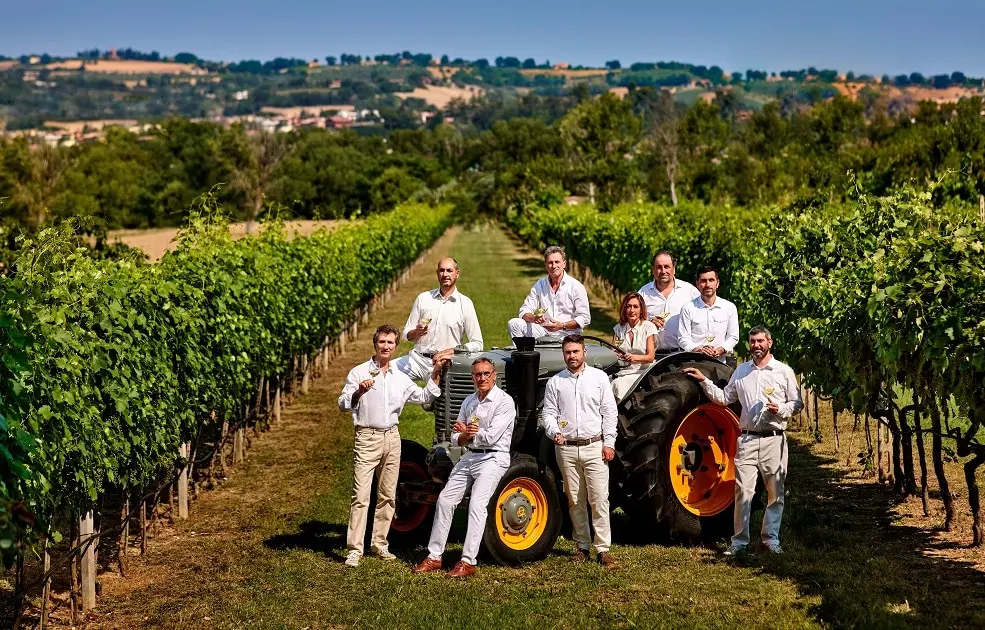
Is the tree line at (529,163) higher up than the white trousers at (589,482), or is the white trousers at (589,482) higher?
the tree line at (529,163)

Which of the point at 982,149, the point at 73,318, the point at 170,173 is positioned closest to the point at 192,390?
the point at 73,318

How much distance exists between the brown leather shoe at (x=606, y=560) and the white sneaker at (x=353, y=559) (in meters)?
1.85

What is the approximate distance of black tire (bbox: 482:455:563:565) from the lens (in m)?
8.31

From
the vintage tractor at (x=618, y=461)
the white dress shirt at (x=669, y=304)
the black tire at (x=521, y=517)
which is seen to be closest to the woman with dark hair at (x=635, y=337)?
the vintage tractor at (x=618, y=461)

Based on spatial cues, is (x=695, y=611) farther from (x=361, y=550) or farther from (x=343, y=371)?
(x=343, y=371)

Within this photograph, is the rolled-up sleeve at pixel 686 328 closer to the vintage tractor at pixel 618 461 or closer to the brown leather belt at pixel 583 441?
the vintage tractor at pixel 618 461

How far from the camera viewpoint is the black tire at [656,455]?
28.5ft

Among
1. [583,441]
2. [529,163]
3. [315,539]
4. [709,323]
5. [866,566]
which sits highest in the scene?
[529,163]

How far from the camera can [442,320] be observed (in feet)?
31.2

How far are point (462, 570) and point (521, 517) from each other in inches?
25.2

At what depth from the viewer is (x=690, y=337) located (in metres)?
9.68

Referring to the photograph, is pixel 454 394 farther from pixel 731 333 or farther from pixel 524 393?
pixel 731 333

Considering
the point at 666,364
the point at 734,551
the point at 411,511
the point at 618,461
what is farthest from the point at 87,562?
the point at 734,551

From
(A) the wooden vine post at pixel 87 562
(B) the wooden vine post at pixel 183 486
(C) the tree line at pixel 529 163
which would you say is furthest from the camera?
(C) the tree line at pixel 529 163
